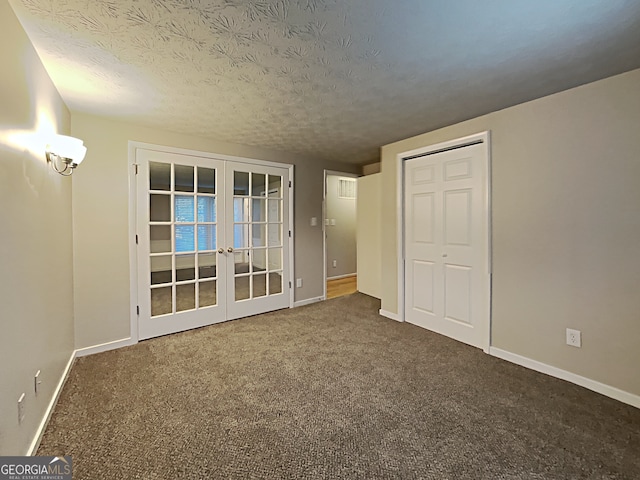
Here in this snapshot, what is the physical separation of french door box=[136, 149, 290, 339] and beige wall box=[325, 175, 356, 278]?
2.22 meters

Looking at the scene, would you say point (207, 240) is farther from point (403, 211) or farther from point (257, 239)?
point (403, 211)

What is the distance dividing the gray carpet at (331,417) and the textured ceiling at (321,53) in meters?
2.25

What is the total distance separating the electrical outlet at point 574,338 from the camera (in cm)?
220

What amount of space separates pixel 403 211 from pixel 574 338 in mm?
1966

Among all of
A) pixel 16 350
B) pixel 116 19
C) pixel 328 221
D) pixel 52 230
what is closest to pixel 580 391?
pixel 16 350

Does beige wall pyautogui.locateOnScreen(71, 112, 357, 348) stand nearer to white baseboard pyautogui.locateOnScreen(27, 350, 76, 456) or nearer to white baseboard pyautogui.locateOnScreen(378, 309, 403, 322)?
white baseboard pyautogui.locateOnScreen(27, 350, 76, 456)

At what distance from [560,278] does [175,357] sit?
3.40 metres

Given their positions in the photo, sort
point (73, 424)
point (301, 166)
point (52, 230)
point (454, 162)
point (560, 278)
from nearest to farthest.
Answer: point (73, 424)
point (52, 230)
point (560, 278)
point (454, 162)
point (301, 166)

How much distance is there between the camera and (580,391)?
211cm

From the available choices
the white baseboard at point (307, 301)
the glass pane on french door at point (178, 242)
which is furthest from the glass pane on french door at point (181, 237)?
the white baseboard at point (307, 301)

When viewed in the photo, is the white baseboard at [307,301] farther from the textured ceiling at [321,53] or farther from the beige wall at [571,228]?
the textured ceiling at [321,53]

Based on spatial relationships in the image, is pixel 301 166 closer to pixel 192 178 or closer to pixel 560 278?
pixel 192 178

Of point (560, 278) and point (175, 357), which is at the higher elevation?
point (560, 278)

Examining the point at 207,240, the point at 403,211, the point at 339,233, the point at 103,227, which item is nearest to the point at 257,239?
the point at 207,240
